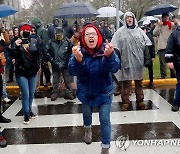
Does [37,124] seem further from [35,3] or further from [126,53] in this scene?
[35,3]

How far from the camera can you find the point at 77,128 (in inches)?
210

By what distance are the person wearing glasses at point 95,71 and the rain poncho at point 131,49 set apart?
2030 mm

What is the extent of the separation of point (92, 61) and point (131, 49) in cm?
220

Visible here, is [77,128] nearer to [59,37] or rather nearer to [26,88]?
[26,88]

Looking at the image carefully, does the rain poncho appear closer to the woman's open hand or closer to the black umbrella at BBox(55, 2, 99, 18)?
the woman's open hand

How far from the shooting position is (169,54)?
5.64 metres

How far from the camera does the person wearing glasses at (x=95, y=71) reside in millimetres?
3764

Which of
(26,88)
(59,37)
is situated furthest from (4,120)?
(59,37)

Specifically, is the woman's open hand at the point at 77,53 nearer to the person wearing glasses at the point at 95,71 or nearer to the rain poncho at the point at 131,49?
the person wearing glasses at the point at 95,71

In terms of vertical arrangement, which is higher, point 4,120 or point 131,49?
point 131,49

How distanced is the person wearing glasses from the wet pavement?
673mm

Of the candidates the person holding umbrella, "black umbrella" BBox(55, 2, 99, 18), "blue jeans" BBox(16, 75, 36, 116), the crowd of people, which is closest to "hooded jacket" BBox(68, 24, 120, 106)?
the crowd of people

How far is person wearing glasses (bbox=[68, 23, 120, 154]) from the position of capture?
3.76 metres

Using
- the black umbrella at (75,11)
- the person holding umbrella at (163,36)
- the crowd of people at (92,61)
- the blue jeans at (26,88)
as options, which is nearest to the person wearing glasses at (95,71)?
the crowd of people at (92,61)
